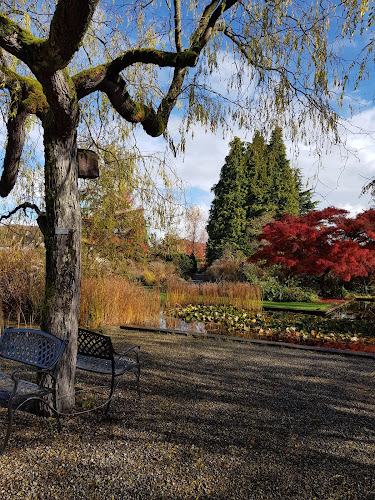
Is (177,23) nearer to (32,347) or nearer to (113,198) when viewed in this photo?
(113,198)

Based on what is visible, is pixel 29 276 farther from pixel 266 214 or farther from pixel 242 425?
pixel 266 214

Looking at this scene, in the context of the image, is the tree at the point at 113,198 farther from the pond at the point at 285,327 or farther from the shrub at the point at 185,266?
the shrub at the point at 185,266

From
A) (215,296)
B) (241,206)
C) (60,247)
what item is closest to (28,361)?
(60,247)

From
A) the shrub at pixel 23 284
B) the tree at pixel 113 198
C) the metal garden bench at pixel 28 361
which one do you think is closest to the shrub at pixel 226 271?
the shrub at pixel 23 284

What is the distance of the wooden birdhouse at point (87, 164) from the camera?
269cm

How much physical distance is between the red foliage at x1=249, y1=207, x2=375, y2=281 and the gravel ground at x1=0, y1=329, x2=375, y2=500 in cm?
791

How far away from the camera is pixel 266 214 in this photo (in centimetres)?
1967

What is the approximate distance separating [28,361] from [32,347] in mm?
91

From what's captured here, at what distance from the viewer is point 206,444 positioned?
215cm

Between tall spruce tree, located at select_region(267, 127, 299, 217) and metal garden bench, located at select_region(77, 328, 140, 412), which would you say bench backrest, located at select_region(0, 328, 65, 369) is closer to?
metal garden bench, located at select_region(77, 328, 140, 412)

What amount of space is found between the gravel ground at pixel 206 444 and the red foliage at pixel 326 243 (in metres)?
7.91

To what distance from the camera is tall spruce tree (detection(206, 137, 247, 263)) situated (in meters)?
19.5

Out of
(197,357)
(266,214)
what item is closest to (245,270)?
(266,214)

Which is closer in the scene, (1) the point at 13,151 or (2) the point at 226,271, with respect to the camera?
(1) the point at 13,151
